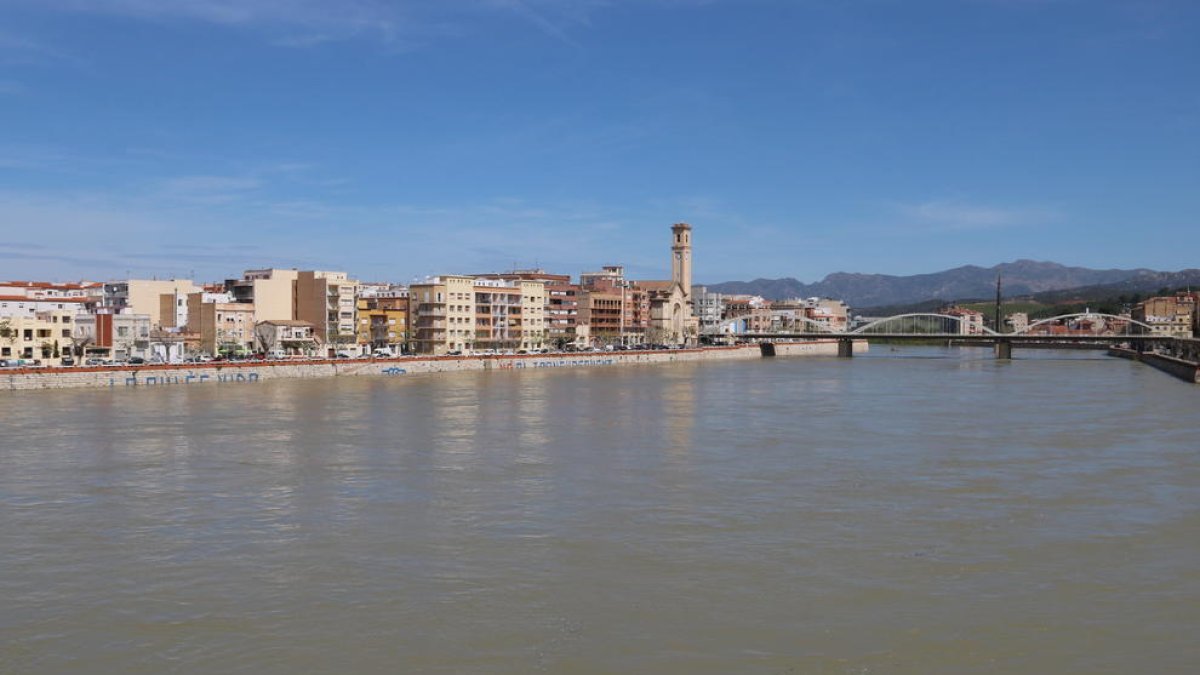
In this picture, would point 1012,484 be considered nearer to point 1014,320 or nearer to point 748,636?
point 748,636

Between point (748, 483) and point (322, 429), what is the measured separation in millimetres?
12030

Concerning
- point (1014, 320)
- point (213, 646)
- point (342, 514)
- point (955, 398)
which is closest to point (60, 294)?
point (955, 398)

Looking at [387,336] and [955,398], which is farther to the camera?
[387,336]

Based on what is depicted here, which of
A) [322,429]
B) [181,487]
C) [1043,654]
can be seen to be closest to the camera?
[1043,654]

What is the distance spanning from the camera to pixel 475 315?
68812 millimetres

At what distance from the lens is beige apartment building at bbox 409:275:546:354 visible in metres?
66.1

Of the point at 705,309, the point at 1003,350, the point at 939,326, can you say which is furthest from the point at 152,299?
the point at 939,326

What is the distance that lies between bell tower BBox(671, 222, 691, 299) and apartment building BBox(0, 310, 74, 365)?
195 ft

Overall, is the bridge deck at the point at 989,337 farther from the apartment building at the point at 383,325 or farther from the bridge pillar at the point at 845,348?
the apartment building at the point at 383,325

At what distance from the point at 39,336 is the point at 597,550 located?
145 feet

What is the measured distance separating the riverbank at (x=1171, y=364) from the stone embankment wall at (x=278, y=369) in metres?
31.5

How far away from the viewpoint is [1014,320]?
134125 mm

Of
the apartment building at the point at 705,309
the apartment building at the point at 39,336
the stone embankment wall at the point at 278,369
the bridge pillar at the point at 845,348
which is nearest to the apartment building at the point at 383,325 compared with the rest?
the stone embankment wall at the point at 278,369

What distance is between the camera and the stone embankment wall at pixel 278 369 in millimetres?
38375
